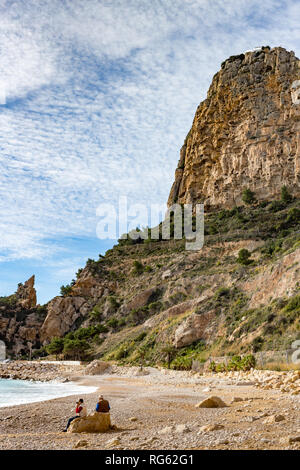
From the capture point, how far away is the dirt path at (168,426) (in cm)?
685

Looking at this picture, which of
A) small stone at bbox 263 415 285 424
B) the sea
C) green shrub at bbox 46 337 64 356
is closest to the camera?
small stone at bbox 263 415 285 424

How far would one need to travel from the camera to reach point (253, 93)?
265 feet

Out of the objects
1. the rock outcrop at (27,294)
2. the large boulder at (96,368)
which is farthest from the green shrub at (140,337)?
the rock outcrop at (27,294)

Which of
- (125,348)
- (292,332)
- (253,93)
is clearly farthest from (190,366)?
(253,93)

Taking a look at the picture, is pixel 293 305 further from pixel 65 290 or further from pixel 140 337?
pixel 65 290

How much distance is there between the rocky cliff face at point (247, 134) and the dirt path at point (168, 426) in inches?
2488

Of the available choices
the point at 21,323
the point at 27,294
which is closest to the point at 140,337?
the point at 21,323

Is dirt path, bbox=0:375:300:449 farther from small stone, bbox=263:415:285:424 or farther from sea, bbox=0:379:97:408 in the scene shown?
sea, bbox=0:379:97:408

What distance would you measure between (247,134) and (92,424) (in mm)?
76462

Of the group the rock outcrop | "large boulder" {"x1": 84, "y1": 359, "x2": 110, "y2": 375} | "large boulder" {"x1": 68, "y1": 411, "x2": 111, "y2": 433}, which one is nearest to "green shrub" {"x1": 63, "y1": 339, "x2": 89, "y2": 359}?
"large boulder" {"x1": 84, "y1": 359, "x2": 110, "y2": 375}

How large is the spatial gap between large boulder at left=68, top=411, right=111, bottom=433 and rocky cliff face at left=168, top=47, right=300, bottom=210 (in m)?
66.8

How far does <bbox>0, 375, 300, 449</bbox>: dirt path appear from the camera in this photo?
6.85 meters

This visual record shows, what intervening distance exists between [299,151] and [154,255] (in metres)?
32.4
